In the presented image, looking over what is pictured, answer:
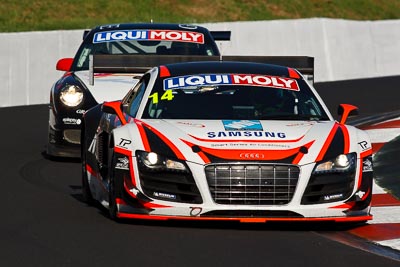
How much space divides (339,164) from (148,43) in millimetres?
6867

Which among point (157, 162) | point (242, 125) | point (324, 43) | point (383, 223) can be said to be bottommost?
point (383, 223)

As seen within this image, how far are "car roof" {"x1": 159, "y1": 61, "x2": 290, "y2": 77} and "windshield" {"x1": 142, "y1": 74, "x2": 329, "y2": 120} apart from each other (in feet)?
0.34

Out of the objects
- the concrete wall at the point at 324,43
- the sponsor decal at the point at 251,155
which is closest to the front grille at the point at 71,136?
the sponsor decal at the point at 251,155

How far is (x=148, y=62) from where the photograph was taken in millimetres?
14266

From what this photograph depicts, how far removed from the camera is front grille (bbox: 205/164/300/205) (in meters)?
9.41

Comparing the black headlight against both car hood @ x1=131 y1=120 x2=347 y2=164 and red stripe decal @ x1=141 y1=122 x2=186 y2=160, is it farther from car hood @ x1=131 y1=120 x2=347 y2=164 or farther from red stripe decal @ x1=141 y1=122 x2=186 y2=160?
red stripe decal @ x1=141 y1=122 x2=186 y2=160

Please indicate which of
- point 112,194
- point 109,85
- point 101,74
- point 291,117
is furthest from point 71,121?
point 112,194

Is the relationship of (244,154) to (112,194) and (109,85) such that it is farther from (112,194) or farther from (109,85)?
(109,85)

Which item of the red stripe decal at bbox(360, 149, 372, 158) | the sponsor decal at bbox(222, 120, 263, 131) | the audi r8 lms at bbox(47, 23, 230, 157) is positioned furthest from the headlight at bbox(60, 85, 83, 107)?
the red stripe decal at bbox(360, 149, 372, 158)

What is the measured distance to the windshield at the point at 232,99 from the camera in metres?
10.4

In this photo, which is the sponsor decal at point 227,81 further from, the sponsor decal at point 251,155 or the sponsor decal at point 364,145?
the sponsor decal at point 251,155

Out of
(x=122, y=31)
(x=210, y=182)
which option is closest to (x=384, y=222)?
(x=210, y=182)

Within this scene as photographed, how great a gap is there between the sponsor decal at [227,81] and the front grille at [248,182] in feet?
4.56

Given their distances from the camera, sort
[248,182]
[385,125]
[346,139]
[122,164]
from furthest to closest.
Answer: [385,125] < [346,139] < [122,164] < [248,182]
